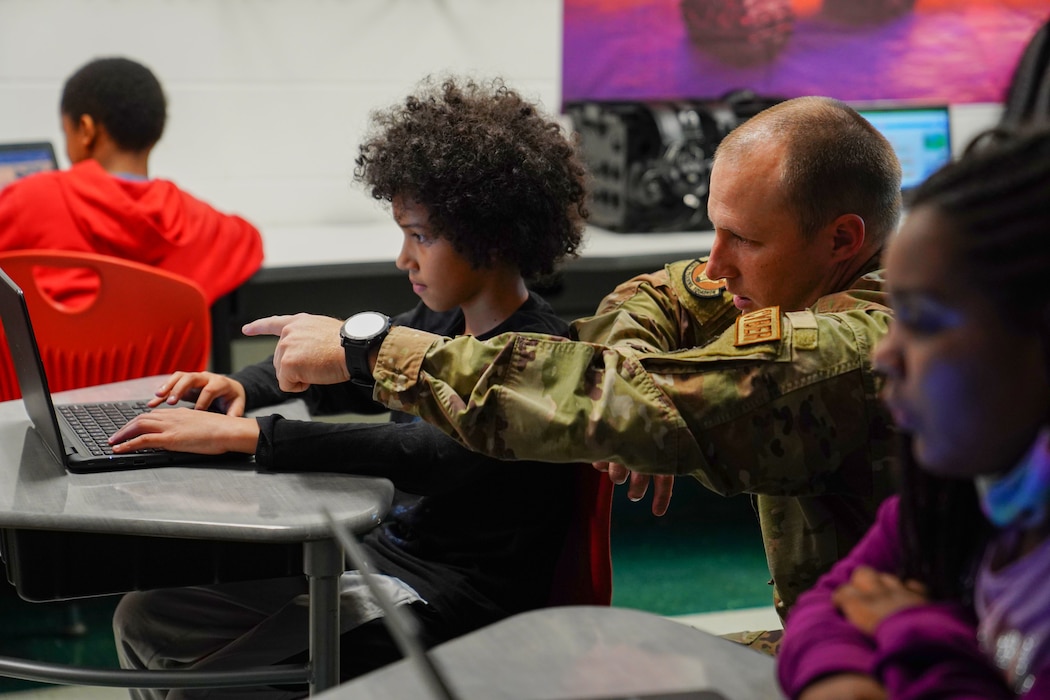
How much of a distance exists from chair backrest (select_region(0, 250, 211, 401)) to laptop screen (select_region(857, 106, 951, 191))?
2.32 m

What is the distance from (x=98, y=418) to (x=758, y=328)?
943 mm

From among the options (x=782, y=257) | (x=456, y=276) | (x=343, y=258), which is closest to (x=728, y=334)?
(x=782, y=257)

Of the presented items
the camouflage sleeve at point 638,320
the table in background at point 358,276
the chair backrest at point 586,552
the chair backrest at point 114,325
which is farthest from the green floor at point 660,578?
the camouflage sleeve at point 638,320

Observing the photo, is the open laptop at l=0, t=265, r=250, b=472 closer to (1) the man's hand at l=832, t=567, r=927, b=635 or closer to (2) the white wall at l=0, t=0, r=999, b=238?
(1) the man's hand at l=832, t=567, r=927, b=635

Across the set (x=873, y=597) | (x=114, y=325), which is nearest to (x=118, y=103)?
(x=114, y=325)

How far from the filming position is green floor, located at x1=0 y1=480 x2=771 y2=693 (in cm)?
258

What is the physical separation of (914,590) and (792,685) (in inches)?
4.5

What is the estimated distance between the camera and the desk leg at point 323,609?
128 centimetres

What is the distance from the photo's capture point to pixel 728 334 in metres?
1.18

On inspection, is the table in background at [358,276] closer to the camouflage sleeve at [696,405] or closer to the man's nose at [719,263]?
the man's nose at [719,263]

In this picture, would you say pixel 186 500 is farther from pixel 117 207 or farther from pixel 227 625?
pixel 117 207

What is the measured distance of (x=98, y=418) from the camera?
5.27 feet

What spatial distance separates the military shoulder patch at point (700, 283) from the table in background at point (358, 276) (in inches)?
40.4

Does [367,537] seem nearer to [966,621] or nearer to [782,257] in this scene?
[782,257]
